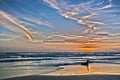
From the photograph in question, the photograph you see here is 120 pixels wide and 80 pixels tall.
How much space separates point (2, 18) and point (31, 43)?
99 centimetres

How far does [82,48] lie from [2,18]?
2.11m

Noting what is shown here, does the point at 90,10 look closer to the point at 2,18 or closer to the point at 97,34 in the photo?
the point at 97,34

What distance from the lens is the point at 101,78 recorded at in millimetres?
7492

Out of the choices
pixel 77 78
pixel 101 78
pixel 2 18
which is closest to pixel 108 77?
pixel 101 78

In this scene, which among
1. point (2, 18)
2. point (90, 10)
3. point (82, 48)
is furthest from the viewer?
point (82, 48)

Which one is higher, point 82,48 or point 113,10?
point 113,10

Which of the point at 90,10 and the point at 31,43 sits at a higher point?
the point at 90,10

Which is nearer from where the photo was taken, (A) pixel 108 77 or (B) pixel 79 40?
(B) pixel 79 40

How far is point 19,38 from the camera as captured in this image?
7.23 meters

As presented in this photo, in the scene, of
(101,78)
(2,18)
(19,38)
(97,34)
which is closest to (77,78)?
(101,78)

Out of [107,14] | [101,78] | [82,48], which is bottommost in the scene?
[101,78]

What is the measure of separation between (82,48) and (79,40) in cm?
45

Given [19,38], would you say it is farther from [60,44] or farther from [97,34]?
[97,34]

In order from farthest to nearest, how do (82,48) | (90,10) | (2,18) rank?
(82,48), (2,18), (90,10)
